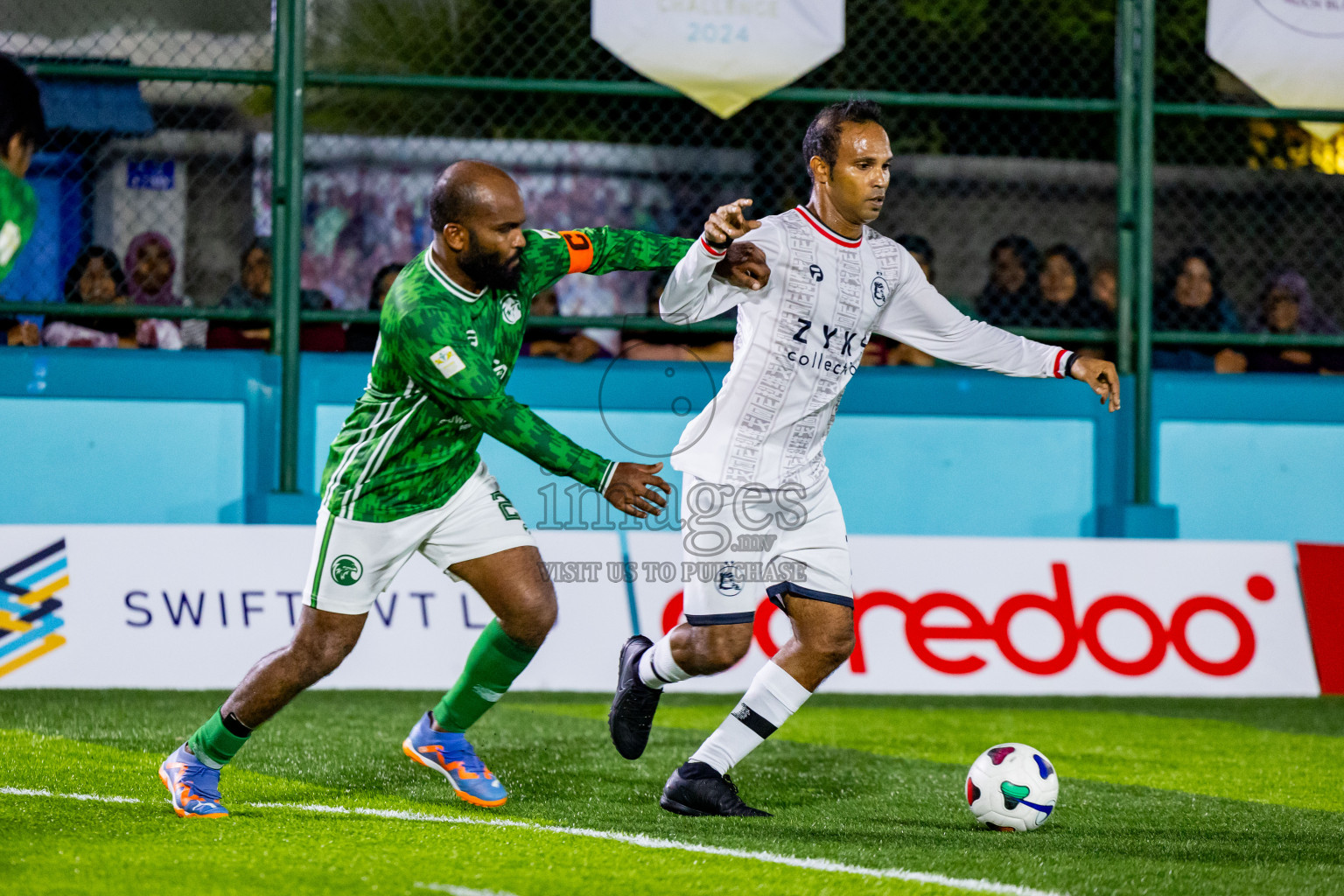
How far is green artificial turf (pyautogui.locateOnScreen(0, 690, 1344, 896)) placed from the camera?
375 centimetres

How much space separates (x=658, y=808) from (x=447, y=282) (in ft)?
5.76

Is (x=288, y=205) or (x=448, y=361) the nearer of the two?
(x=448, y=361)

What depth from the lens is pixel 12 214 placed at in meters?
4.50

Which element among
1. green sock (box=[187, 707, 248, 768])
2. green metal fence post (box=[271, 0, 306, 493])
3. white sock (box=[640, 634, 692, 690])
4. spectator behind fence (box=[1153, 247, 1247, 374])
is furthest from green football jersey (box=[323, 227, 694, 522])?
spectator behind fence (box=[1153, 247, 1247, 374])

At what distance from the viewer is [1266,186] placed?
11.0 metres

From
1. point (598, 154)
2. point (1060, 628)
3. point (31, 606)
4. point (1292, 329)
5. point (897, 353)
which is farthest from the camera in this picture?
point (598, 154)

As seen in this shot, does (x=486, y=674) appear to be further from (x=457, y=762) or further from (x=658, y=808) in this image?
(x=658, y=808)

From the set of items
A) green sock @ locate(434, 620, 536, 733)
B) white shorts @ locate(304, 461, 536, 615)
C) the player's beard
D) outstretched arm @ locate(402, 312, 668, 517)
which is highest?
the player's beard

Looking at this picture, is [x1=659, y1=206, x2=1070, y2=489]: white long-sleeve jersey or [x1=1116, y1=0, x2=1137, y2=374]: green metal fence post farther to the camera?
[x1=1116, y1=0, x2=1137, y2=374]: green metal fence post

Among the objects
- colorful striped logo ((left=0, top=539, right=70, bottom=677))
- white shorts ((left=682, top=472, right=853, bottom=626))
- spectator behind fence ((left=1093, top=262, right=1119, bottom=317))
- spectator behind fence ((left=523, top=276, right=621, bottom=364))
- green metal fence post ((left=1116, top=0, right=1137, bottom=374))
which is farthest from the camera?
spectator behind fence ((left=1093, top=262, right=1119, bottom=317))

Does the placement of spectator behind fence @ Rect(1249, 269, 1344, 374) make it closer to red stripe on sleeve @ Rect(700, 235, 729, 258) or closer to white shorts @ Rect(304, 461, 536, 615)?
red stripe on sleeve @ Rect(700, 235, 729, 258)

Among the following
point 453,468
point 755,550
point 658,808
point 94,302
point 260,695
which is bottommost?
point 658,808

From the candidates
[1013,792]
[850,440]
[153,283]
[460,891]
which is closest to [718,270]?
[1013,792]

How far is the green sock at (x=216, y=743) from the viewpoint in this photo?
452cm
